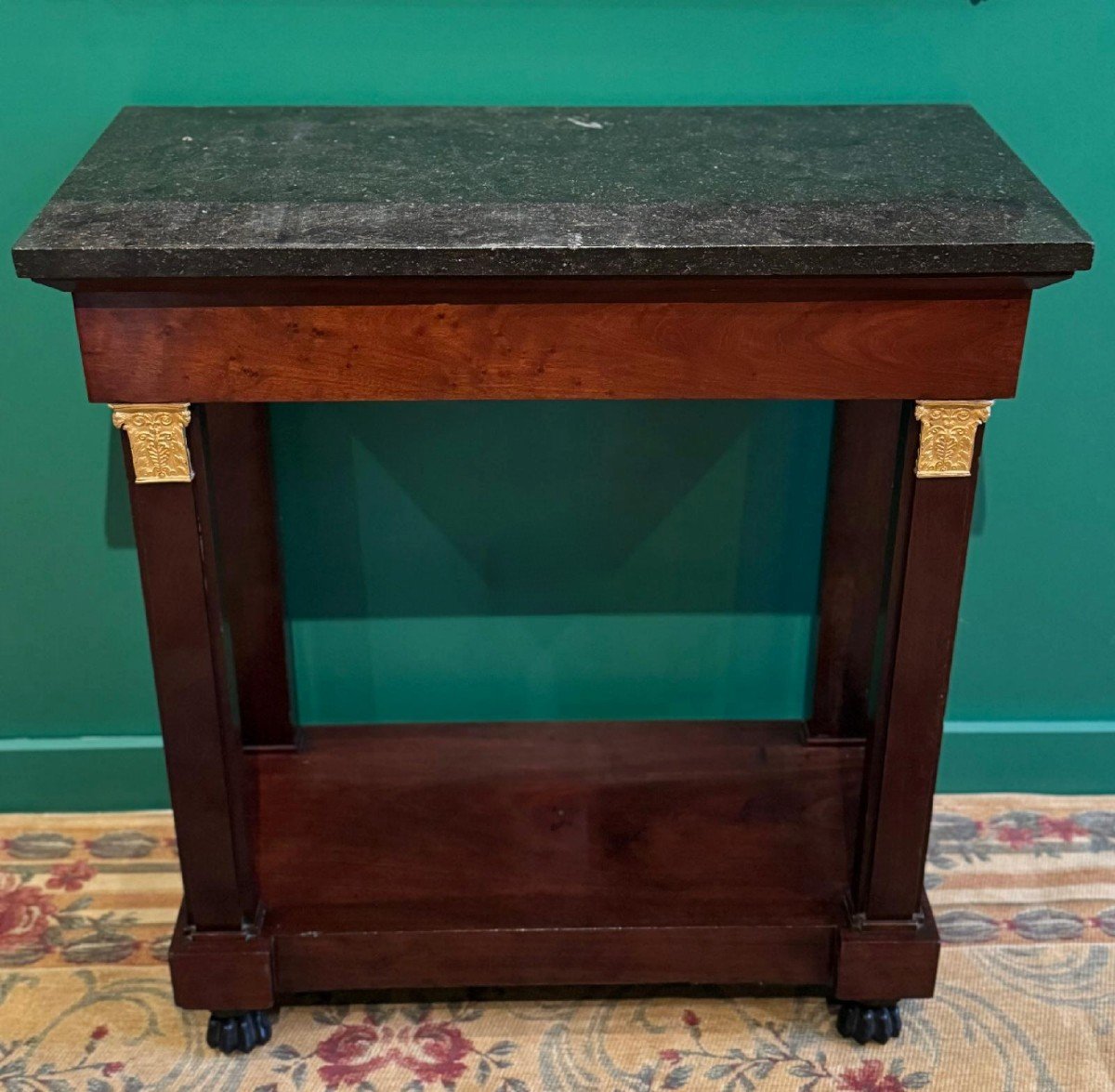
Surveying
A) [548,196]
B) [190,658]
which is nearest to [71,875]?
[190,658]

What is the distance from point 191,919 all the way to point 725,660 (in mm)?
872

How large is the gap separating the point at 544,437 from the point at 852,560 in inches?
18.4

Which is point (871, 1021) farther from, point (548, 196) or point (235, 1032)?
point (548, 196)

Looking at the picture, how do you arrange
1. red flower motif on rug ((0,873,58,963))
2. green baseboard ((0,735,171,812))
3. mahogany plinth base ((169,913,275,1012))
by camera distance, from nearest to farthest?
mahogany plinth base ((169,913,275,1012)) → red flower motif on rug ((0,873,58,963)) → green baseboard ((0,735,171,812))

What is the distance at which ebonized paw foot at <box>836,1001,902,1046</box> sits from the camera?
1.85 m

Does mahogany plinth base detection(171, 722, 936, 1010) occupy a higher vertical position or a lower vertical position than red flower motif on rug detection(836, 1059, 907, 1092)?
higher

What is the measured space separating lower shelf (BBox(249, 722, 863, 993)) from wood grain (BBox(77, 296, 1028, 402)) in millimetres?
722

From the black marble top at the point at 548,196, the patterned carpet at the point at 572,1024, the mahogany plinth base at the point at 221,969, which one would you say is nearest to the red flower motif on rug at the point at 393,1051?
the patterned carpet at the point at 572,1024

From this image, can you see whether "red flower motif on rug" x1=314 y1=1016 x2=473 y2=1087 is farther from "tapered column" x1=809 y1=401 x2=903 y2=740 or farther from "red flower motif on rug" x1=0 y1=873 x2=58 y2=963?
"tapered column" x1=809 y1=401 x2=903 y2=740

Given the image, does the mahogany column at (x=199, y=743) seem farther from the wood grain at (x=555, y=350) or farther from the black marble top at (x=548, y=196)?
the black marble top at (x=548, y=196)

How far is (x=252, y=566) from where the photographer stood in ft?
6.51

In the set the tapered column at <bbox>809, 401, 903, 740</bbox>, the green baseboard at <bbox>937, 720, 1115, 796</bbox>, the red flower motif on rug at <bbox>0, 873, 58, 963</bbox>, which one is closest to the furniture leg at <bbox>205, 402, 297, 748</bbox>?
the red flower motif on rug at <bbox>0, 873, 58, 963</bbox>

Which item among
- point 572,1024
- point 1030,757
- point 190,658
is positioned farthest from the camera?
point 1030,757

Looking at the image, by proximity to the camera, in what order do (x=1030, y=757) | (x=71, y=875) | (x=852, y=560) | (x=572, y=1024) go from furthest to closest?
(x=1030, y=757) → (x=71, y=875) → (x=852, y=560) → (x=572, y=1024)
